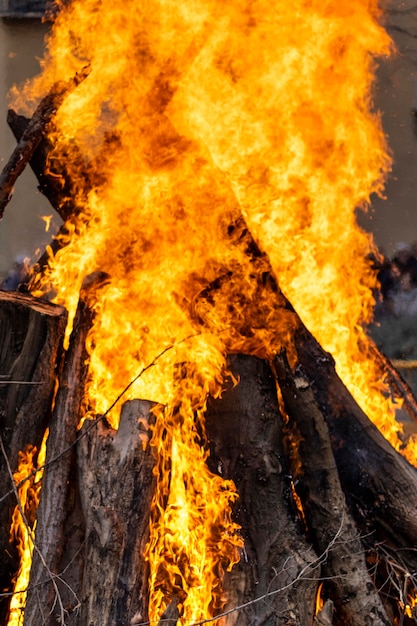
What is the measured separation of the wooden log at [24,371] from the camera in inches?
143

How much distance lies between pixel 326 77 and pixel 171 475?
3890 mm

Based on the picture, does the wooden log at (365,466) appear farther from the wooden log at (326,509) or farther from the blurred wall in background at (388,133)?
the blurred wall in background at (388,133)

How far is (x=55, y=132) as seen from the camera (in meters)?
4.54

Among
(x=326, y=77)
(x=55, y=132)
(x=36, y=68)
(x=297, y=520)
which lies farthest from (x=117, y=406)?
(x=36, y=68)

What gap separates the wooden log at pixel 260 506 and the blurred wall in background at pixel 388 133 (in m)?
5.07

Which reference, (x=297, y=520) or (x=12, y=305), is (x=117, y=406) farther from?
(x=297, y=520)

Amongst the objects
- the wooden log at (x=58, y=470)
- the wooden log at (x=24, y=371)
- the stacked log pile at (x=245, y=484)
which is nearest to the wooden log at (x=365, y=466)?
the stacked log pile at (x=245, y=484)

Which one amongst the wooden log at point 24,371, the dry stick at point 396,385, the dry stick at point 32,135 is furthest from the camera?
the dry stick at point 396,385

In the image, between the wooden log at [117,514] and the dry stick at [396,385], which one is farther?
the dry stick at [396,385]

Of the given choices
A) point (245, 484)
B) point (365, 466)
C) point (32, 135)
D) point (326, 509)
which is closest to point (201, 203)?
point (32, 135)

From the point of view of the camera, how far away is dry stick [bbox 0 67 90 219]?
4.21 m

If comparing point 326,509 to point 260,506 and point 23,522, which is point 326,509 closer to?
point 260,506

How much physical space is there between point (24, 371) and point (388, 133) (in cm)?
621

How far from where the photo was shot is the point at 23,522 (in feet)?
11.4
